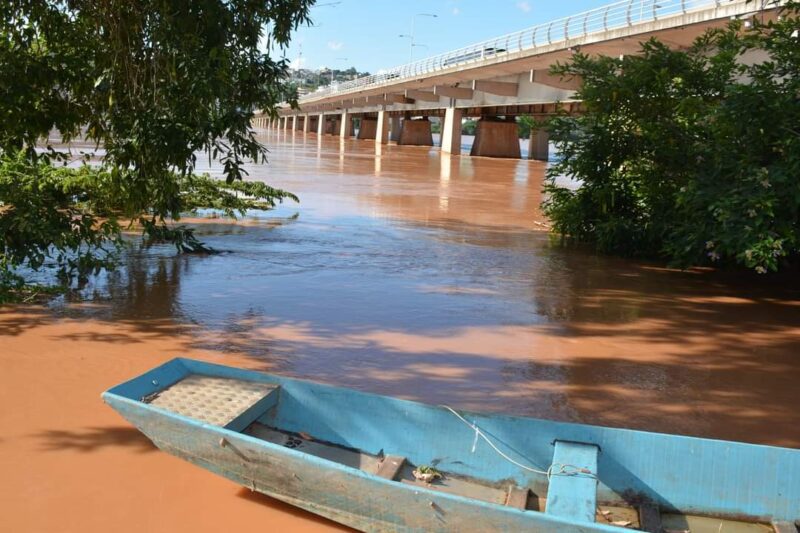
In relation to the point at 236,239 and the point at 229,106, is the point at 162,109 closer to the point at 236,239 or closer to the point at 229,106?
the point at 229,106

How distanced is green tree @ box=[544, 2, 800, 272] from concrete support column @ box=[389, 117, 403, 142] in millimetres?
71447

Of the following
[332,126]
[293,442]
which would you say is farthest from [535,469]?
[332,126]

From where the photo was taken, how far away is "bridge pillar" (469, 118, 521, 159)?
56969 millimetres

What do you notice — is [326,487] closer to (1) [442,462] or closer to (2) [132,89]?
(1) [442,462]

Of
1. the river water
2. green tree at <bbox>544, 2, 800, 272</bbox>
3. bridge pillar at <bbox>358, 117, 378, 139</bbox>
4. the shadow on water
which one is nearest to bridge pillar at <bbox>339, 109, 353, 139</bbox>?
bridge pillar at <bbox>358, 117, 378, 139</bbox>

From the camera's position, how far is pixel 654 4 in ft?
78.9

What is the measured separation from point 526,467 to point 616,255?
31.5 ft

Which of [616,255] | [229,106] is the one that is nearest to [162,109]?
[229,106]

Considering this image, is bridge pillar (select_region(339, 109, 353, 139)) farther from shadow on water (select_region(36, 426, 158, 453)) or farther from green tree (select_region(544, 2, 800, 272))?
shadow on water (select_region(36, 426, 158, 453))

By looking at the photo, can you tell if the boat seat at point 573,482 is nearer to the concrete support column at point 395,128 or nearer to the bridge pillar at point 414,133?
the bridge pillar at point 414,133

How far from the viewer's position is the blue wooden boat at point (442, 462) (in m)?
3.98

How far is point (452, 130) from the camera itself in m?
55.4

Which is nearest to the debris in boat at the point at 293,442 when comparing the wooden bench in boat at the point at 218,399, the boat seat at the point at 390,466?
the wooden bench in boat at the point at 218,399

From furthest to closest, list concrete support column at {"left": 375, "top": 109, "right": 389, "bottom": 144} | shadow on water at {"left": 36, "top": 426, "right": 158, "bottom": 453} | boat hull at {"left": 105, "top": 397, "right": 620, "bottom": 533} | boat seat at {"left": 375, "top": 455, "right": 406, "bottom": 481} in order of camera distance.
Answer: concrete support column at {"left": 375, "top": 109, "right": 389, "bottom": 144} → shadow on water at {"left": 36, "top": 426, "right": 158, "bottom": 453} → boat seat at {"left": 375, "top": 455, "right": 406, "bottom": 481} → boat hull at {"left": 105, "top": 397, "right": 620, "bottom": 533}
